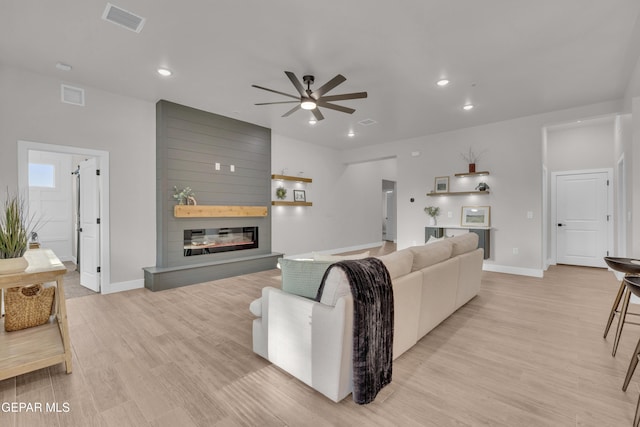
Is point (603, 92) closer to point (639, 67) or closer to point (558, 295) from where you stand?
point (639, 67)

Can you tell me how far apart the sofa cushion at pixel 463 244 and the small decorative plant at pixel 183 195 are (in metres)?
4.24

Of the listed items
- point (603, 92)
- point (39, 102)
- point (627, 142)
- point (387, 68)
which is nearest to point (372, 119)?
point (387, 68)

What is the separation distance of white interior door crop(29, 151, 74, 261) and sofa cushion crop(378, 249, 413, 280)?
25.8 feet

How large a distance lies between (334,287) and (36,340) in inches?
96.1

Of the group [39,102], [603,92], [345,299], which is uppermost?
[603,92]

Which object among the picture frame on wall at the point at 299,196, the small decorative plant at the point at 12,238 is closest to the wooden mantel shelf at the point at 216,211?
the picture frame on wall at the point at 299,196

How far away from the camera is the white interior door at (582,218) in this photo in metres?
6.08

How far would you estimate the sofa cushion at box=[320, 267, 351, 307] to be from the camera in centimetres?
191

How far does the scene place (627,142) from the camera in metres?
4.29

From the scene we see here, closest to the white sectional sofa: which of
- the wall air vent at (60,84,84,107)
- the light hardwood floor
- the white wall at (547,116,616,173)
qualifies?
the light hardwood floor

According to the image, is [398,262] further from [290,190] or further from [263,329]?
[290,190]

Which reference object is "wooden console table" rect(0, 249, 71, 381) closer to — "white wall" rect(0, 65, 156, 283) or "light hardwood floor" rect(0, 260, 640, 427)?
"light hardwood floor" rect(0, 260, 640, 427)

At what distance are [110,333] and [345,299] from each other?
8.82 feet

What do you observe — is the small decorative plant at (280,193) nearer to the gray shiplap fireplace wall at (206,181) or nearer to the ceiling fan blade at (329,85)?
the gray shiplap fireplace wall at (206,181)
